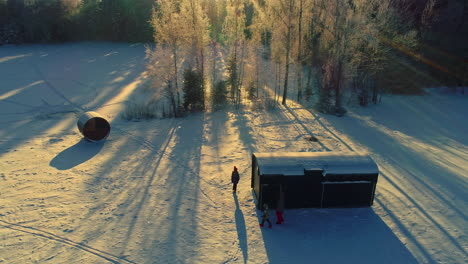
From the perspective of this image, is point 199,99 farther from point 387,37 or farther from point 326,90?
point 387,37

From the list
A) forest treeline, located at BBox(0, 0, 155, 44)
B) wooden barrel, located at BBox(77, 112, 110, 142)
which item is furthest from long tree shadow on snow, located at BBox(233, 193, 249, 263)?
forest treeline, located at BBox(0, 0, 155, 44)

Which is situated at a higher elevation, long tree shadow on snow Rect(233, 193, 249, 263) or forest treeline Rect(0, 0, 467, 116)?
forest treeline Rect(0, 0, 467, 116)

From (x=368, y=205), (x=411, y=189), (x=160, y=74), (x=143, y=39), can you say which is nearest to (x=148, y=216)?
→ (x=368, y=205)

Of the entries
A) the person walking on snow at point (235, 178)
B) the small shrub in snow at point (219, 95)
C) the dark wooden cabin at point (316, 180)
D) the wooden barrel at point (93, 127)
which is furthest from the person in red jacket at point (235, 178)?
the small shrub in snow at point (219, 95)

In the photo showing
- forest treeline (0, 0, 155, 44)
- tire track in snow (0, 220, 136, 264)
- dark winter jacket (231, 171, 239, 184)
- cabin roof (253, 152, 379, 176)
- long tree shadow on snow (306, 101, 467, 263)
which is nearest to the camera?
tire track in snow (0, 220, 136, 264)

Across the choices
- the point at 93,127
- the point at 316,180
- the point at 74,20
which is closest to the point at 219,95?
the point at 93,127

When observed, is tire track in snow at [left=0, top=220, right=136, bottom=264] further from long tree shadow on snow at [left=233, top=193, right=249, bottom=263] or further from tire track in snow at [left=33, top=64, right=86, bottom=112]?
tire track in snow at [left=33, top=64, right=86, bottom=112]

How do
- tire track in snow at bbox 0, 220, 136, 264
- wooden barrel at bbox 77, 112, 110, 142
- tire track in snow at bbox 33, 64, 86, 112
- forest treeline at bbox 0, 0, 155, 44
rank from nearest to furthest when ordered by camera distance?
1. tire track in snow at bbox 0, 220, 136, 264
2. wooden barrel at bbox 77, 112, 110, 142
3. tire track in snow at bbox 33, 64, 86, 112
4. forest treeline at bbox 0, 0, 155, 44
